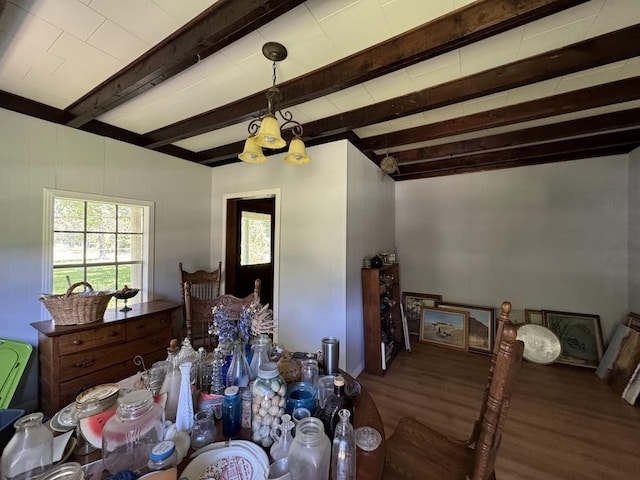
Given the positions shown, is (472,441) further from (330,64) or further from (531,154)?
(531,154)

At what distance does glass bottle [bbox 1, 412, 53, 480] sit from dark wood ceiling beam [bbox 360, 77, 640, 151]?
128 inches

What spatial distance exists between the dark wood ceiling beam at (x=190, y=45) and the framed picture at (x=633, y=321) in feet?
14.7

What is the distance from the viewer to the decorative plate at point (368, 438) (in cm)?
96

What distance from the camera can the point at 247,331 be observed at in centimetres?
126

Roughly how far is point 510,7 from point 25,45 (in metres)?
2.83

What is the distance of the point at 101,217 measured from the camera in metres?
2.77

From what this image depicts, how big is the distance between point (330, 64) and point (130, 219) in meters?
2.81

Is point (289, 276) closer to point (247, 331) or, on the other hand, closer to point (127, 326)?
point (127, 326)

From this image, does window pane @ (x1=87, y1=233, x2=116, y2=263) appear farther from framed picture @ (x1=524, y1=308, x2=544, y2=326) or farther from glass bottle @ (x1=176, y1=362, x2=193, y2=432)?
framed picture @ (x1=524, y1=308, x2=544, y2=326)

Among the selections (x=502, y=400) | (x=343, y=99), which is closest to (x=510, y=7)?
(x=343, y=99)

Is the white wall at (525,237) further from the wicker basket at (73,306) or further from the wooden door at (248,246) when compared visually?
the wicker basket at (73,306)

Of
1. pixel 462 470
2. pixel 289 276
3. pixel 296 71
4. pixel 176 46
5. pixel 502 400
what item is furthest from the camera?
pixel 289 276

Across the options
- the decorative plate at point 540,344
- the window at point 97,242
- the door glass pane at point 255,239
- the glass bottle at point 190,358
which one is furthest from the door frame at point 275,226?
the decorative plate at point 540,344

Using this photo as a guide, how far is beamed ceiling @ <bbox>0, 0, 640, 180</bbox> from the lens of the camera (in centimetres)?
136
